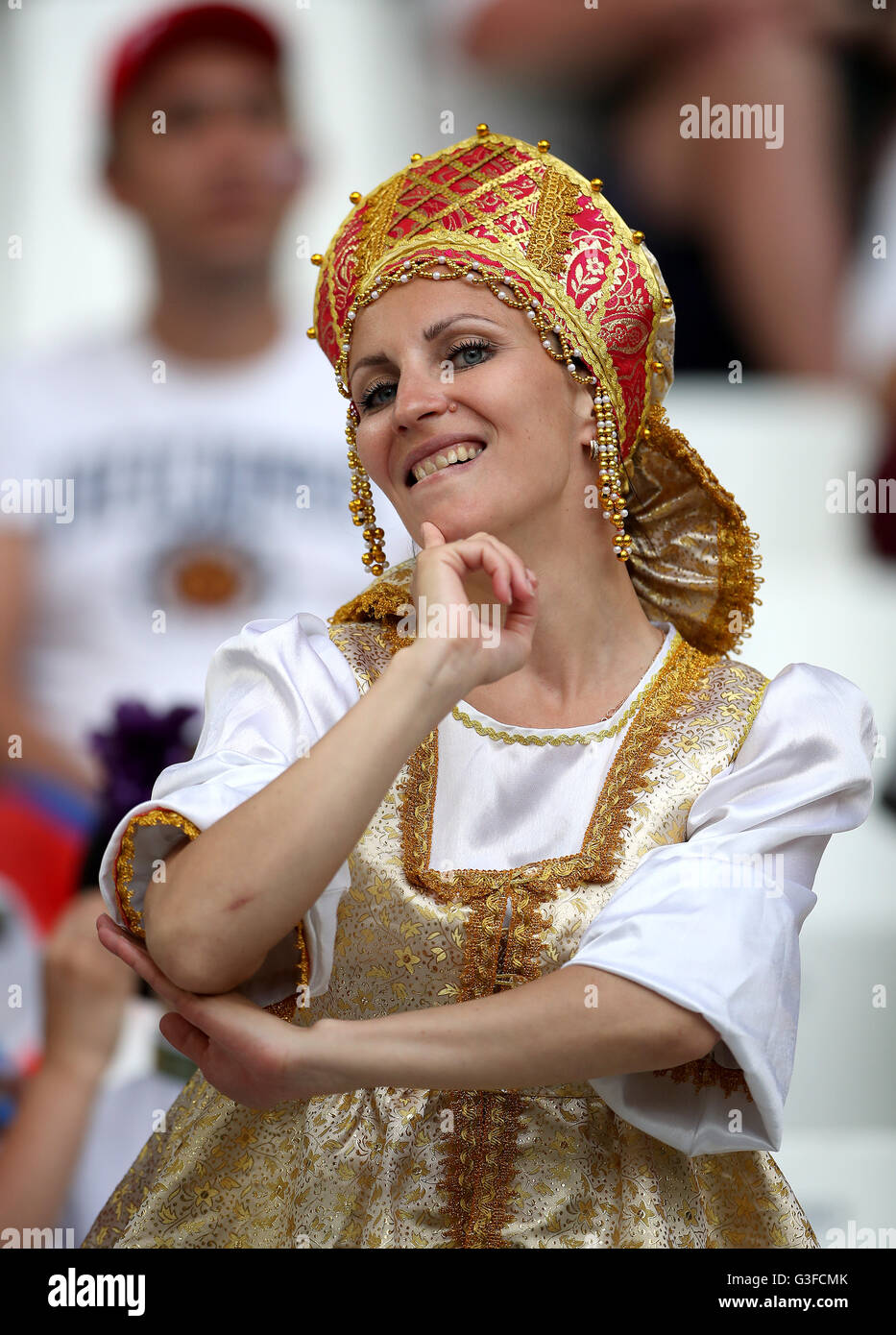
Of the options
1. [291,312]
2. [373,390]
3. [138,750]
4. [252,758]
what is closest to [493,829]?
[252,758]

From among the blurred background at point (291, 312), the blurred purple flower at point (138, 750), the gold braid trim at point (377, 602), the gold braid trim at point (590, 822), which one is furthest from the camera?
the blurred background at point (291, 312)

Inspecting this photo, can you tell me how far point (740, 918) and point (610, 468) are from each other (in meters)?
0.61

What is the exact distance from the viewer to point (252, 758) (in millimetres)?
1687

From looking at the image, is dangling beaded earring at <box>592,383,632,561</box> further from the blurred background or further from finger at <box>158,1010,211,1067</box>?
the blurred background

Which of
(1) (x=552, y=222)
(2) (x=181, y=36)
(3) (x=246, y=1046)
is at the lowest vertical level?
(3) (x=246, y=1046)

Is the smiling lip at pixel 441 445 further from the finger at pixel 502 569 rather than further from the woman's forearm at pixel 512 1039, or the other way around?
the woman's forearm at pixel 512 1039

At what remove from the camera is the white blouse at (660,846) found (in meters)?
1.60

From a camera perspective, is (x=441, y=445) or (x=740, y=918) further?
(x=441, y=445)

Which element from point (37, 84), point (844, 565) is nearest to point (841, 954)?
point (844, 565)

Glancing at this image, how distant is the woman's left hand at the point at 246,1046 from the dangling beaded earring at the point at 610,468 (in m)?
0.76

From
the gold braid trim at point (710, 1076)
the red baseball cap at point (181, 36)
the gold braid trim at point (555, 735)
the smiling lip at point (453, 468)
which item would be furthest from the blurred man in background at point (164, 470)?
the gold braid trim at point (710, 1076)

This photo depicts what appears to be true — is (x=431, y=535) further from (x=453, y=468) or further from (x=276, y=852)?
(x=276, y=852)

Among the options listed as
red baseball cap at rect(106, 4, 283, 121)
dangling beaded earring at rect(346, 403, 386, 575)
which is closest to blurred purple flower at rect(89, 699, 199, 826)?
dangling beaded earring at rect(346, 403, 386, 575)
